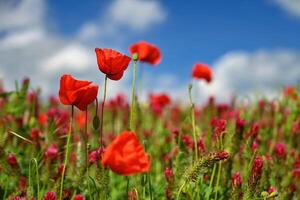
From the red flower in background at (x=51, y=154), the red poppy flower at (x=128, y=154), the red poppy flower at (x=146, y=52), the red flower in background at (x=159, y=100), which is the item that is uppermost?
the red poppy flower at (x=146, y=52)

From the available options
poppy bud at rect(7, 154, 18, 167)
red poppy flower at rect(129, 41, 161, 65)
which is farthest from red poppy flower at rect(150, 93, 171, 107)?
poppy bud at rect(7, 154, 18, 167)

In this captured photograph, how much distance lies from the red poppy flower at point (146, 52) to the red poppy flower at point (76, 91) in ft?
6.75

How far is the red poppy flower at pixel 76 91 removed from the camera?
2.01m

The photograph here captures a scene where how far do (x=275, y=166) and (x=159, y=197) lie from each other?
73 cm

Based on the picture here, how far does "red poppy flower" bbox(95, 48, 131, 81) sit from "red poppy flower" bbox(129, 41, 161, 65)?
1945 mm

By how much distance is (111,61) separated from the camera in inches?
83.7

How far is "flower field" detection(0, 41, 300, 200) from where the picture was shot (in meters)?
2.04

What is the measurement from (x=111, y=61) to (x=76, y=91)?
7.7 inches

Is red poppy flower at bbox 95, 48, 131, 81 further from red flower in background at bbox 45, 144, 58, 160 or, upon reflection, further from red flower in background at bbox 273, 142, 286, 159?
red flower in background at bbox 273, 142, 286, 159

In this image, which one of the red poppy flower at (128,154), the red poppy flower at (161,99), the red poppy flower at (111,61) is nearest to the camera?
the red poppy flower at (128,154)

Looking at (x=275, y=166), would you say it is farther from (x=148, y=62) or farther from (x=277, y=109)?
(x=277, y=109)

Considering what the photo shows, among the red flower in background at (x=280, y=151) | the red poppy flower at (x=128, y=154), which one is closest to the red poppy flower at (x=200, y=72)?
the red flower in background at (x=280, y=151)

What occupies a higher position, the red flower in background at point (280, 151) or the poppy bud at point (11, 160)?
the red flower in background at point (280, 151)

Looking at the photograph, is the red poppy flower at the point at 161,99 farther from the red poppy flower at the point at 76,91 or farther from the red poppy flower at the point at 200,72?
the red poppy flower at the point at 76,91
